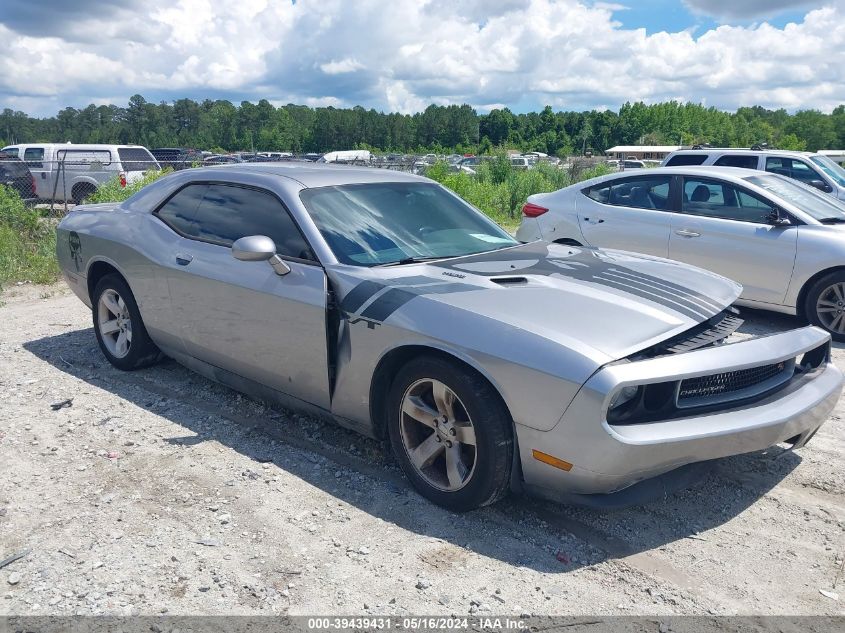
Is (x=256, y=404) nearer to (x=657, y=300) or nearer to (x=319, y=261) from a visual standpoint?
(x=319, y=261)

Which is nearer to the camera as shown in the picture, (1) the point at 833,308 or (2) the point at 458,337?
(2) the point at 458,337

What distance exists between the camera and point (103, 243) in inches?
208

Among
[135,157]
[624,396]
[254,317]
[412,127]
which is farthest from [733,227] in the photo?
[412,127]

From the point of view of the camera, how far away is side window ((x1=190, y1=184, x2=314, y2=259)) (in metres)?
4.04

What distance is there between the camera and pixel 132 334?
17.2 feet

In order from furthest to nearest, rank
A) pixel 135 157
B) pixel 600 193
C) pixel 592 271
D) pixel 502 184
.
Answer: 1. pixel 135 157
2. pixel 502 184
3. pixel 600 193
4. pixel 592 271

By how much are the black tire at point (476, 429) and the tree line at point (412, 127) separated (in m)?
74.4

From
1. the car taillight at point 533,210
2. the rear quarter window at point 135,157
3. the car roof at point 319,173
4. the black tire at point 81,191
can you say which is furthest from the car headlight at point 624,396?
the black tire at point 81,191

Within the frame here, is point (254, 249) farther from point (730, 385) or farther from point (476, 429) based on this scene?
point (730, 385)

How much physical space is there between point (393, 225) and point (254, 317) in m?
0.97

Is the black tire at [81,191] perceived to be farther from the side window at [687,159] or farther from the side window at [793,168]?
the side window at [793,168]

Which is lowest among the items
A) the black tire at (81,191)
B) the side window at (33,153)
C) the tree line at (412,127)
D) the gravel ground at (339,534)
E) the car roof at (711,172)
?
the gravel ground at (339,534)

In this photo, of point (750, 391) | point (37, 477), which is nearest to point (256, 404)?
point (37, 477)

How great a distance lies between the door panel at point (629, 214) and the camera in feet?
24.1
